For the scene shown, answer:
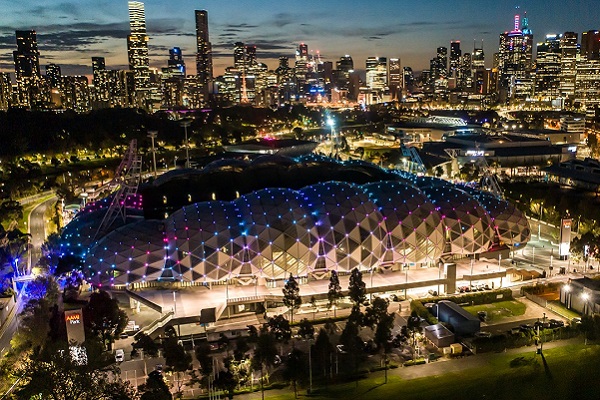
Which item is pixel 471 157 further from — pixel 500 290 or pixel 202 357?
pixel 202 357

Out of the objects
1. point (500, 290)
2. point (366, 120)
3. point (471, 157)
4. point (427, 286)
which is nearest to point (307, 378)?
point (427, 286)

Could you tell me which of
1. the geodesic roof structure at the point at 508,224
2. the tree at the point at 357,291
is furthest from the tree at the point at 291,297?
the geodesic roof structure at the point at 508,224

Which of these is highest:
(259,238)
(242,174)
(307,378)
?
(242,174)

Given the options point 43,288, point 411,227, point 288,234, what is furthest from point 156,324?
point 411,227

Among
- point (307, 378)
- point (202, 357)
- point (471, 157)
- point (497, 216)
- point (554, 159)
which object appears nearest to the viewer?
point (202, 357)

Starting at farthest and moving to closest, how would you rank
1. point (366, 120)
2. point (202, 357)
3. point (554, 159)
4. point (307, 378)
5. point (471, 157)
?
point (366, 120), point (554, 159), point (471, 157), point (307, 378), point (202, 357)

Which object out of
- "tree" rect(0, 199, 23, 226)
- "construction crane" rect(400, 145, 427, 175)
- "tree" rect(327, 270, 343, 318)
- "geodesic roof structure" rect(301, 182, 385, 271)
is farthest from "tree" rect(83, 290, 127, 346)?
"construction crane" rect(400, 145, 427, 175)

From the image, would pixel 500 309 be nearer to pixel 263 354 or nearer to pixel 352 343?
pixel 352 343
